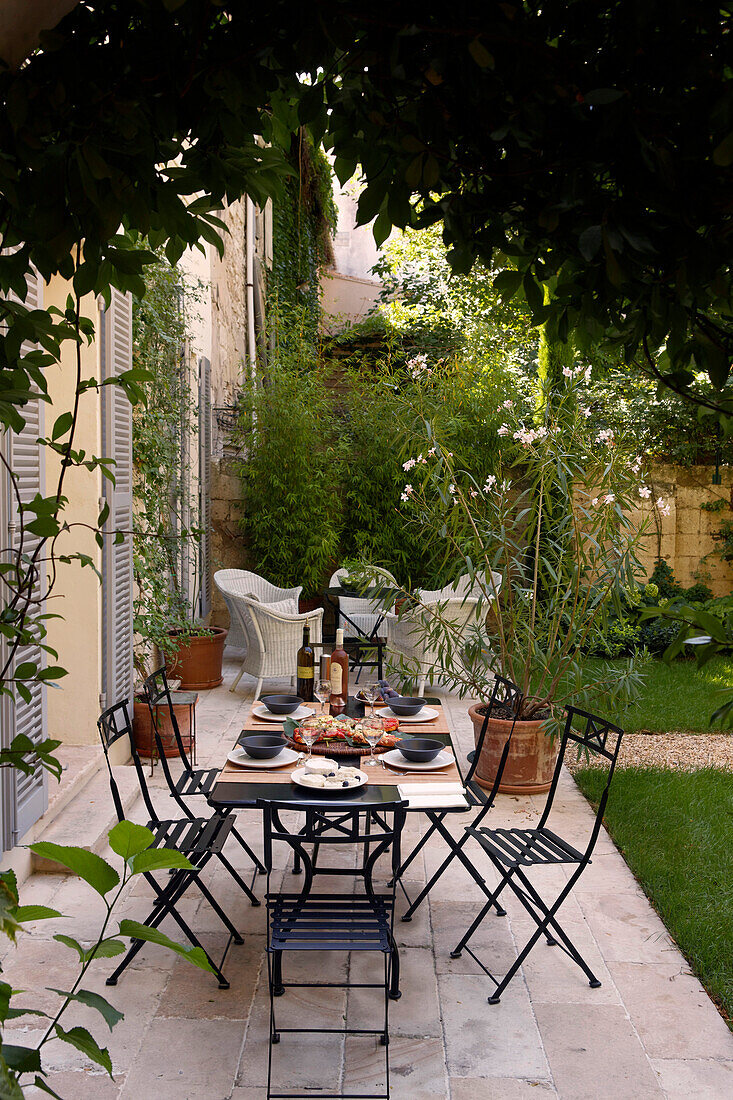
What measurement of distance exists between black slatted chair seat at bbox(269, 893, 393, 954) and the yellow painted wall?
2252 millimetres

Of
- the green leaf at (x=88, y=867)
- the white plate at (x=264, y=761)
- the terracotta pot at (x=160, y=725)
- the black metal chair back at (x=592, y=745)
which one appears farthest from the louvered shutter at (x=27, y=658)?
the green leaf at (x=88, y=867)

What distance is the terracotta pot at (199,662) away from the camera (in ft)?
23.0

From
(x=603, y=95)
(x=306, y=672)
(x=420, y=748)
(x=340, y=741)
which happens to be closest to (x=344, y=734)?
(x=340, y=741)

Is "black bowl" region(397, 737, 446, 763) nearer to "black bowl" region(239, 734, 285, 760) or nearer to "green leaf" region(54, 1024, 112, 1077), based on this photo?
"black bowl" region(239, 734, 285, 760)

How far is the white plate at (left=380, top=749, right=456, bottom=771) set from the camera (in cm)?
318

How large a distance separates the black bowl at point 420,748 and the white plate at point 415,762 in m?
0.01

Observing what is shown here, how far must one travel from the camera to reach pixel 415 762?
3.24 m

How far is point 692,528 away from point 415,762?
7.76 m

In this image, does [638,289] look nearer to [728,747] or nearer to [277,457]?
[728,747]

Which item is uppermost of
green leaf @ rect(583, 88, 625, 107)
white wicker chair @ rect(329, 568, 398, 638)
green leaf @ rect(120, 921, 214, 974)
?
green leaf @ rect(583, 88, 625, 107)

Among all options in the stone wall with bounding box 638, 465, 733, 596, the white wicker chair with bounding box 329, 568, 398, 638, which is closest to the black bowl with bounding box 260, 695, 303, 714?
the white wicker chair with bounding box 329, 568, 398, 638

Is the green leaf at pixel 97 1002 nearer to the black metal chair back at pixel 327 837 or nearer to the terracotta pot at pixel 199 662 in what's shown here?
the black metal chair back at pixel 327 837

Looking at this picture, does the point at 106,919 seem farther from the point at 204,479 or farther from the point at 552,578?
the point at 204,479

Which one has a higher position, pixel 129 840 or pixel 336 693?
pixel 129 840
